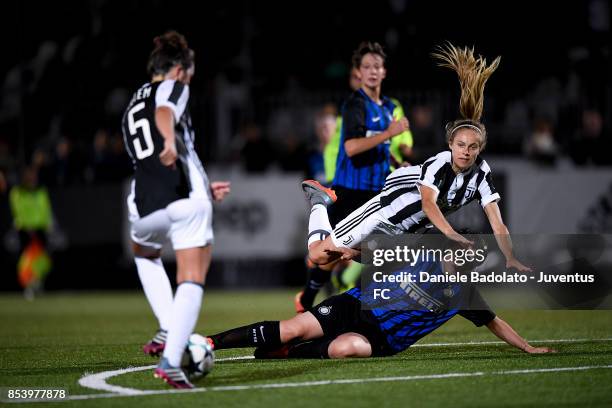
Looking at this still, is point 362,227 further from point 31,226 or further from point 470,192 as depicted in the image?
point 31,226

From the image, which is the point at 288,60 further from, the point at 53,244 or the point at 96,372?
the point at 96,372

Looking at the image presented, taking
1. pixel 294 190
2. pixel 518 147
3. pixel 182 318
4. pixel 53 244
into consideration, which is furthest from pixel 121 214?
pixel 182 318

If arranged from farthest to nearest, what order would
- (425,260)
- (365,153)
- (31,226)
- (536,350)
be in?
(31,226) < (365,153) < (536,350) < (425,260)

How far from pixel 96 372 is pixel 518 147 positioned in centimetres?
1110

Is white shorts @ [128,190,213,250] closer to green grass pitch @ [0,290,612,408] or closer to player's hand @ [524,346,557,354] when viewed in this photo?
green grass pitch @ [0,290,612,408]

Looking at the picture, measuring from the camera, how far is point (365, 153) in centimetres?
930

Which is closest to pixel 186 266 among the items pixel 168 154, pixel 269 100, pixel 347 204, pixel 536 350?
pixel 168 154

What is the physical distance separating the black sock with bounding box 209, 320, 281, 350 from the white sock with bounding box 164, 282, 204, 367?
1217 millimetres

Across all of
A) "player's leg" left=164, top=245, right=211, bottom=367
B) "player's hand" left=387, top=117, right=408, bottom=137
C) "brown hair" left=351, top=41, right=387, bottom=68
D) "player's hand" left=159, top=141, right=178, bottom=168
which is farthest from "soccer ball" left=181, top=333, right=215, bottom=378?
"brown hair" left=351, top=41, right=387, bottom=68

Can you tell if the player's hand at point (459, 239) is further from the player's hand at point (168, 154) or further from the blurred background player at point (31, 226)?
the blurred background player at point (31, 226)

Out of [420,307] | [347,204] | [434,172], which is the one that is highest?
[434,172]

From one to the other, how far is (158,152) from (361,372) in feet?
5.84

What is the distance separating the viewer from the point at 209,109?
17.5 meters

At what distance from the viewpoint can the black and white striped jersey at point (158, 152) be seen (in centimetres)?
590
